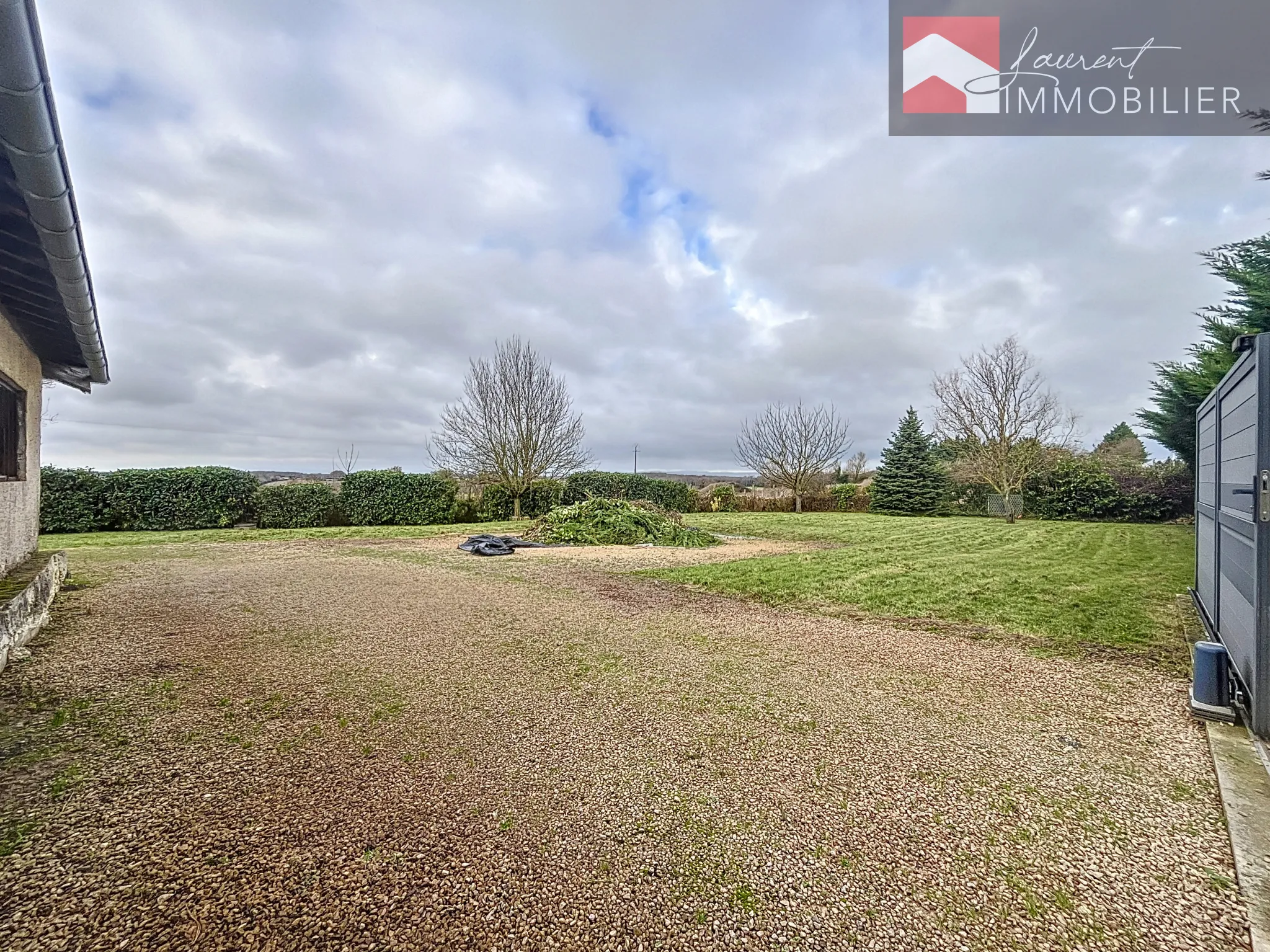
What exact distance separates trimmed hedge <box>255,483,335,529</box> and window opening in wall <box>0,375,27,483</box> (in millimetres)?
9981

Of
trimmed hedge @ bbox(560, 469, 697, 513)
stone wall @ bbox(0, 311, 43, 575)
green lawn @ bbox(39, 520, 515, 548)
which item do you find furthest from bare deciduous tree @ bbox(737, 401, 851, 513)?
stone wall @ bbox(0, 311, 43, 575)

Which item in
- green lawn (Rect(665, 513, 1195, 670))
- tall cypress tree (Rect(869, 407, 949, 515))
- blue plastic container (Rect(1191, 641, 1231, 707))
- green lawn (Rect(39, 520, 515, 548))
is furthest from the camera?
tall cypress tree (Rect(869, 407, 949, 515))

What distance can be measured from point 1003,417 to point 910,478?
4.98m

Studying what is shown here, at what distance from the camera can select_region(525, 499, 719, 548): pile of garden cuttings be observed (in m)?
12.0

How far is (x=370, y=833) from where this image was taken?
6.12 feet

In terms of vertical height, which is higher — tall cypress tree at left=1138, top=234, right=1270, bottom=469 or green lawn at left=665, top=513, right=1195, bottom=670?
tall cypress tree at left=1138, top=234, right=1270, bottom=469

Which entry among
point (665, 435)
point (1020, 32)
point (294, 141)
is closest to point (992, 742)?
point (1020, 32)

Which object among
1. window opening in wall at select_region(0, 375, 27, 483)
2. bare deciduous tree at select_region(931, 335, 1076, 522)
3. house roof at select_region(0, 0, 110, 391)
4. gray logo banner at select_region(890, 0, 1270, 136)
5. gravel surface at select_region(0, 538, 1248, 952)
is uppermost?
gray logo banner at select_region(890, 0, 1270, 136)

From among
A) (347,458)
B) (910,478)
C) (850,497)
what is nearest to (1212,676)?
(347,458)

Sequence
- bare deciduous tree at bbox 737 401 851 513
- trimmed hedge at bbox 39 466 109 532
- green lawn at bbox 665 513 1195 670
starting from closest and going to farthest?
green lawn at bbox 665 513 1195 670 < trimmed hedge at bbox 39 466 109 532 < bare deciduous tree at bbox 737 401 851 513

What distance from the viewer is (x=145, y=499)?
13281 millimetres

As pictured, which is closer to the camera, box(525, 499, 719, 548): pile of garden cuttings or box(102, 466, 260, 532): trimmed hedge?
box(525, 499, 719, 548): pile of garden cuttings

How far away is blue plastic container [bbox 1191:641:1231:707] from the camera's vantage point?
2.91 meters

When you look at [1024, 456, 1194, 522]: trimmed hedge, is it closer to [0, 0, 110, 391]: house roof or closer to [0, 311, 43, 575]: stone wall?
[0, 0, 110, 391]: house roof
